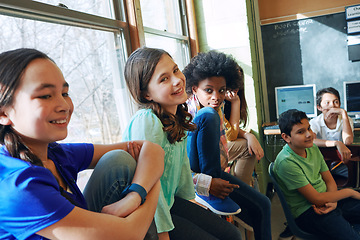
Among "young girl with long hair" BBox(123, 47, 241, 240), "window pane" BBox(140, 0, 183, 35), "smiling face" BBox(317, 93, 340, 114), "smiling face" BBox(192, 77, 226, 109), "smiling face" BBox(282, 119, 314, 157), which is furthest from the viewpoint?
"smiling face" BBox(317, 93, 340, 114)

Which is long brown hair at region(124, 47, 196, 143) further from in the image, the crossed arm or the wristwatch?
the wristwatch

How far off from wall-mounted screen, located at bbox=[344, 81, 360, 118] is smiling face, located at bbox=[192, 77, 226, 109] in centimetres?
211

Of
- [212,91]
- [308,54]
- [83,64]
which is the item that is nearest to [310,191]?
[212,91]

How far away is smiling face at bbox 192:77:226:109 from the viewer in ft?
5.84

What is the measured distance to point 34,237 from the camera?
0.69 meters

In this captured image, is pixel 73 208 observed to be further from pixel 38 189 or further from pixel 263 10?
pixel 263 10

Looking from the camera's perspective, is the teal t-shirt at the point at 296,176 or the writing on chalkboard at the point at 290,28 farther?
the writing on chalkboard at the point at 290,28

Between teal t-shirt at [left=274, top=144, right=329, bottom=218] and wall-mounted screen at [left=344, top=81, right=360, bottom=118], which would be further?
wall-mounted screen at [left=344, top=81, right=360, bottom=118]

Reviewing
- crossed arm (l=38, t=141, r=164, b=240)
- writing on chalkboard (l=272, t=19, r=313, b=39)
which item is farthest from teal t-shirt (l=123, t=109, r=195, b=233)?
writing on chalkboard (l=272, t=19, r=313, b=39)

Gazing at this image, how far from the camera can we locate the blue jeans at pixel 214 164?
153 cm

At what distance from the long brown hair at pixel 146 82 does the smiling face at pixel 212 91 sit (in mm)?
511

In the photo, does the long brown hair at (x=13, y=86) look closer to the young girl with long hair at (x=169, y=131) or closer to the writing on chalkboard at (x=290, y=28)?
the young girl with long hair at (x=169, y=131)

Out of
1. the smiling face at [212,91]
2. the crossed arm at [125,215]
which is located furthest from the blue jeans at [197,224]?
the smiling face at [212,91]

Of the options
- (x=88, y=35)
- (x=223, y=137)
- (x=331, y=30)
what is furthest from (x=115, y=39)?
(x=331, y=30)
